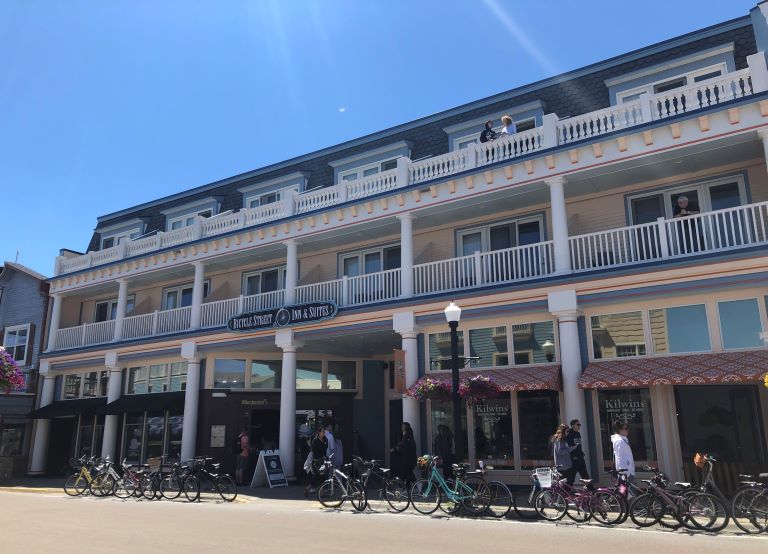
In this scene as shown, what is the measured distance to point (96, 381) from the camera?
25.0 metres

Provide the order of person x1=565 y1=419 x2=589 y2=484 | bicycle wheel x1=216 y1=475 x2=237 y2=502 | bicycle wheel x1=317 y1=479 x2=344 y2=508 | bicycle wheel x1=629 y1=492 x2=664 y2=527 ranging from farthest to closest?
bicycle wheel x1=216 y1=475 x2=237 y2=502
bicycle wheel x1=317 y1=479 x2=344 y2=508
person x1=565 y1=419 x2=589 y2=484
bicycle wheel x1=629 y1=492 x2=664 y2=527

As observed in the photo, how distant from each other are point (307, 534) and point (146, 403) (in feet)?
45.6

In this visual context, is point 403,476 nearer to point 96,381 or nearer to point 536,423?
point 536,423

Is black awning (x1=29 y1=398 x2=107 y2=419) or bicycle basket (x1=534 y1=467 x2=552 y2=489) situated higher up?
black awning (x1=29 y1=398 x2=107 y2=419)

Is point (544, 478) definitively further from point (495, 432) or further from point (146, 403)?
point (146, 403)

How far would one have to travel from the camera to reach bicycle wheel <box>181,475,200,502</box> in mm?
14680

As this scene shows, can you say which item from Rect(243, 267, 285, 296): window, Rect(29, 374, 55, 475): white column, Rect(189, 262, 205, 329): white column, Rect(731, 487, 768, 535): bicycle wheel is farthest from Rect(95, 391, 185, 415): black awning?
Rect(731, 487, 768, 535): bicycle wheel

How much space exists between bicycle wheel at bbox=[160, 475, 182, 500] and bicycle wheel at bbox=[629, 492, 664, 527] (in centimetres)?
1026

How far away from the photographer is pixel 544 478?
1055cm

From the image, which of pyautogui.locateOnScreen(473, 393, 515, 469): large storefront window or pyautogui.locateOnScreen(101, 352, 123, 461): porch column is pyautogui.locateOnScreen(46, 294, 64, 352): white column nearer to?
pyautogui.locateOnScreen(101, 352, 123, 461): porch column

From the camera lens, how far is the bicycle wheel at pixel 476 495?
11133 millimetres

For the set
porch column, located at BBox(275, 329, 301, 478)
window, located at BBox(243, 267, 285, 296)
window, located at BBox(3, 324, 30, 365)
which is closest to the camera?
porch column, located at BBox(275, 329, 301, 478)

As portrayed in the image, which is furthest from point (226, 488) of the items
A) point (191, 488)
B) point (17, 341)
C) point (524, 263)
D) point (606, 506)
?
point (17, 341)

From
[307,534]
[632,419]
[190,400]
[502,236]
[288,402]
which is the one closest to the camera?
[307,534]
